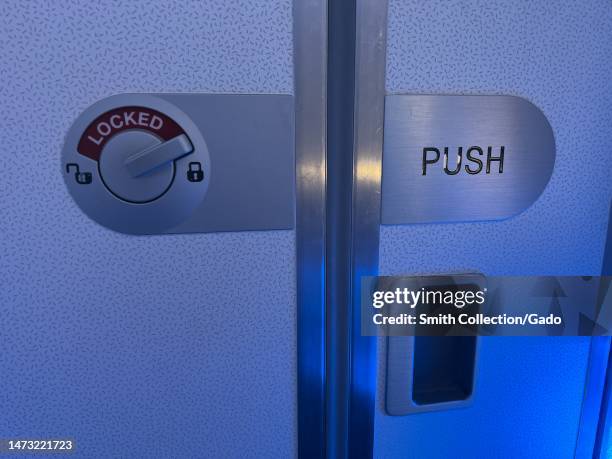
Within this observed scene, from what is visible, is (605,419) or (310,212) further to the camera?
(605,419)

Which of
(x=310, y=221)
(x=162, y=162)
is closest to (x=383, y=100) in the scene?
(x=310, y=221)

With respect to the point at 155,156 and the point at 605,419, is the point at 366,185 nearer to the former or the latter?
the point at 155,156

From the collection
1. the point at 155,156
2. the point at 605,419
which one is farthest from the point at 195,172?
the point at 605,419

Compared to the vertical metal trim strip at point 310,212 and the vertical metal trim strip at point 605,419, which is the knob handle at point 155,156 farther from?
the vertical metal trim strip at point 605,419

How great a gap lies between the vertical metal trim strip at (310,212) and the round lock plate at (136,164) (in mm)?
129

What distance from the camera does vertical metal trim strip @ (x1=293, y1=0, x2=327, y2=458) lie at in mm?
524

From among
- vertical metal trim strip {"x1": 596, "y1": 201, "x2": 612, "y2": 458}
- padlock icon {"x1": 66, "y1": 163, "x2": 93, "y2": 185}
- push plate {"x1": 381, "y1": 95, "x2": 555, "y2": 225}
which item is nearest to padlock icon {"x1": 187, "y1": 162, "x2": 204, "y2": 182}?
padlock icon {"x1": 66, "y1": 163, "x2": 93, "y2": 185}

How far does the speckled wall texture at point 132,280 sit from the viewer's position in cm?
48

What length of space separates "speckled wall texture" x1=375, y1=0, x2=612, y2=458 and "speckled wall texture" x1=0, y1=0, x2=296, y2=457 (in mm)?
173

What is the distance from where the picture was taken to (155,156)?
0.51 meters

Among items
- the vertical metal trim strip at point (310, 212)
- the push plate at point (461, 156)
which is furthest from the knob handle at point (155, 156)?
the push plate at point (461, 156)

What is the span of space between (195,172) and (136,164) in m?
0.07

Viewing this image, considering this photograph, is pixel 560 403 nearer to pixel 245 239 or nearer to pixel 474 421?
pixel 474 421

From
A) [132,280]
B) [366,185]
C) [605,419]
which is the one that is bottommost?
[605,419]
